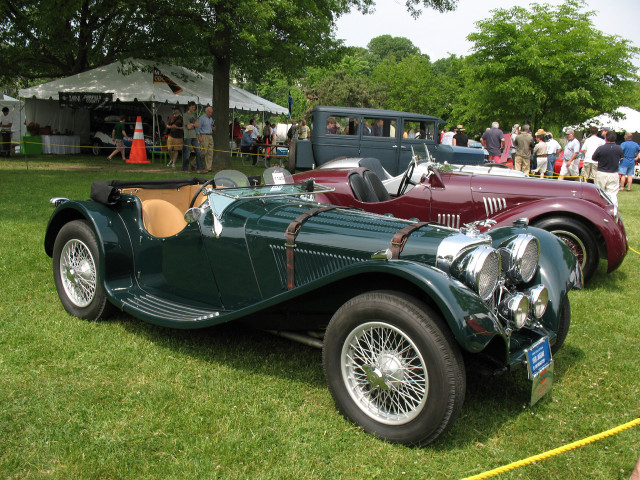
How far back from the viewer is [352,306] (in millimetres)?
3016

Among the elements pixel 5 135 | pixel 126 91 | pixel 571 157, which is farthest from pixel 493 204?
pixel 5 135

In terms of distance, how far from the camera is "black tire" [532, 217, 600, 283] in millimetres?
6062

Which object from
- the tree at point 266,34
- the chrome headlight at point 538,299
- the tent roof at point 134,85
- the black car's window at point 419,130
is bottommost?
the chrome headlight at point 538,299

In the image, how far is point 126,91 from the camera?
1855 cm

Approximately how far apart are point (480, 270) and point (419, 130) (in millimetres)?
11843

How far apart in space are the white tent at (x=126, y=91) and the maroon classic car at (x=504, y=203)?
13774 mm

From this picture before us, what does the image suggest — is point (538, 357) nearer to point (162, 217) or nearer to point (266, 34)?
point (162, 217)

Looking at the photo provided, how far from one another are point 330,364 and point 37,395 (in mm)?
1838

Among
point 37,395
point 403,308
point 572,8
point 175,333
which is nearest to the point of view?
point 403,308

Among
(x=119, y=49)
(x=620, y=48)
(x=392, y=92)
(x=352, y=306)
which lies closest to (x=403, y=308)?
(x=352, y=306)

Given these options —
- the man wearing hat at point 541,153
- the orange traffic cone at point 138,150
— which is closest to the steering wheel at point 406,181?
the man wearing hat at point 541,153

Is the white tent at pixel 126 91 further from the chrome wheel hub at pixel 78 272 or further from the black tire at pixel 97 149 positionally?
the chrome wheel hub at pixel 78 272

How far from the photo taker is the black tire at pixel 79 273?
4.50 meters

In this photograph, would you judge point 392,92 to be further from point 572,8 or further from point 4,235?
point 4,235
